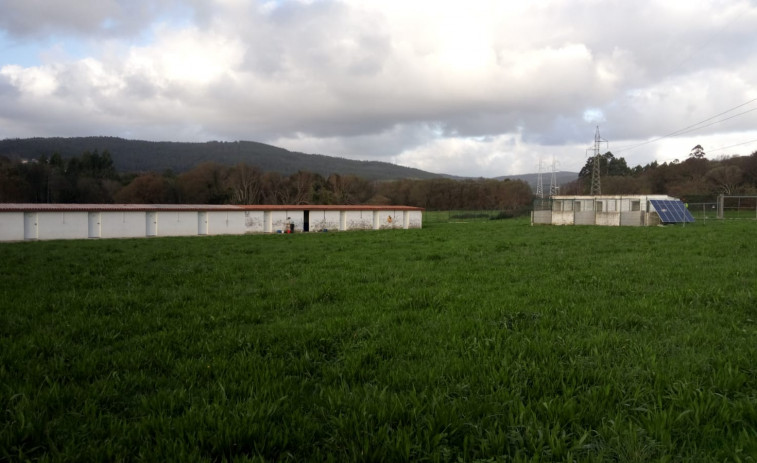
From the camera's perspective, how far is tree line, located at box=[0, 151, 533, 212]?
81.8m

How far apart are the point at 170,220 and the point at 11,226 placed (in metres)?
9.61

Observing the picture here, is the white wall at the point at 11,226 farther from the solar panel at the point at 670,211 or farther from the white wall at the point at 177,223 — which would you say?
the solar panel at the point at 670,211

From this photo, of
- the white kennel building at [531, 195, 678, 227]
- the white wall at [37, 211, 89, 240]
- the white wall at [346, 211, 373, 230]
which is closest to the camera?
the white wall at [37, 211, 89, 240]

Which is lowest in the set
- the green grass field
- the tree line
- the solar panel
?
the green grass field

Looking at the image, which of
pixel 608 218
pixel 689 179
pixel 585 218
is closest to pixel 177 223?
pixel 585 218

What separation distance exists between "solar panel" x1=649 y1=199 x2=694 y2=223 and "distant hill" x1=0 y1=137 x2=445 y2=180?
80496mm

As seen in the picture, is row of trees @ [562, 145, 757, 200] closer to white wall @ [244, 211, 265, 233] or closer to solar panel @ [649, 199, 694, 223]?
solar panel @ [649, 199, 694, 223]

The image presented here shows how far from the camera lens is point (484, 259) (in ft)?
42.7

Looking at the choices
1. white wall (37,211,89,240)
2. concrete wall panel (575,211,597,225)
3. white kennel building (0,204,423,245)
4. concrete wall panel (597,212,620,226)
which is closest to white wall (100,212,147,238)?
white kennel building (0,204,423,245)

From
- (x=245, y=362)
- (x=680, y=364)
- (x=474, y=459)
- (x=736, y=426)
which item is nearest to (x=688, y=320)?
(x=680, y=364)

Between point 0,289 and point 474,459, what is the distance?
360 inches

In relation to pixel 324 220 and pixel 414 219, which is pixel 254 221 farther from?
pixel 414 219

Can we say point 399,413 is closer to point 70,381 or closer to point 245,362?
point 245,362

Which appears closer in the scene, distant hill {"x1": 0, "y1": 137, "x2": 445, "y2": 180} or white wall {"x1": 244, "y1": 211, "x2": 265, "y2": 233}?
white wall {"x1": 244, "y1": 211, "x2": 265, "y2": 233}
